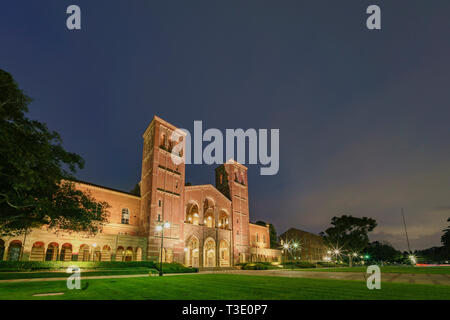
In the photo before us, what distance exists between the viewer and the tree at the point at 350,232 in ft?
196

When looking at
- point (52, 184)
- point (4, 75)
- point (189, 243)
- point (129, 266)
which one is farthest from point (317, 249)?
point (4, 75)

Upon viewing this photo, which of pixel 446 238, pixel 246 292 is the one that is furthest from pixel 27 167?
pixel 446 238

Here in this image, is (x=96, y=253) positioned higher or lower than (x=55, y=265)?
lower

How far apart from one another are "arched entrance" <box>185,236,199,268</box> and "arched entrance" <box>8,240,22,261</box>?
922 inches

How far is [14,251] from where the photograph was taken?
30.2 meters

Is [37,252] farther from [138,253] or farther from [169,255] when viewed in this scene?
[169,255]

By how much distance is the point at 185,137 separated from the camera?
5006cm

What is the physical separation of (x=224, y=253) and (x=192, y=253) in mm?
9469

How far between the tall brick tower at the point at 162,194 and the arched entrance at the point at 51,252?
37.6ft

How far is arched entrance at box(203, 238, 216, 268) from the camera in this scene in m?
49.0

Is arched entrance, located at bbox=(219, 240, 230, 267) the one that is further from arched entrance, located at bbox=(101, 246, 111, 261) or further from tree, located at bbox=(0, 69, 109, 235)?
tree, located at bbox=(0, 69, 109, 235)

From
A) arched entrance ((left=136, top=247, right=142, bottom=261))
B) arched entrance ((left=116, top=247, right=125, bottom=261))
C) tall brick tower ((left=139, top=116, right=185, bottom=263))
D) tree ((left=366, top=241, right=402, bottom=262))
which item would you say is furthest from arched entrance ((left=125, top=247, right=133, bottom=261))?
tree ((left=366, top=241, right=402, bottom=262))
